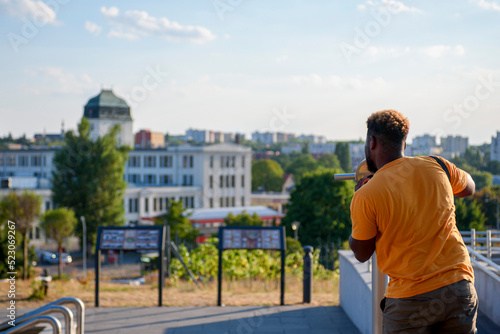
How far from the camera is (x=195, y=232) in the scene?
44188mm

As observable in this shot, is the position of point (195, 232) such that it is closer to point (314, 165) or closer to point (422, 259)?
point (422, 259)

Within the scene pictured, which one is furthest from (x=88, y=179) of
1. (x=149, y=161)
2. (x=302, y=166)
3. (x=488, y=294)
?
(x=302, y=166)

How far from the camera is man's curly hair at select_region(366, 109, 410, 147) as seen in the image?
287 cm

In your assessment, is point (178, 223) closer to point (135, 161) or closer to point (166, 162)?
point (166, 162)

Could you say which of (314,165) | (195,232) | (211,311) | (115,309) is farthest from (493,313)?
(314,165)

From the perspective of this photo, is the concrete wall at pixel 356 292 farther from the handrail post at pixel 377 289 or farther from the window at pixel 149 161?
the window at pixel 149 161

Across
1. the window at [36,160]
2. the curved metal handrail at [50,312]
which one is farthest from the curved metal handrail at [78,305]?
the window at [36,160]

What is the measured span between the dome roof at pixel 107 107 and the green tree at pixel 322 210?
4245cm

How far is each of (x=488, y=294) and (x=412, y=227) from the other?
4689 millimetres

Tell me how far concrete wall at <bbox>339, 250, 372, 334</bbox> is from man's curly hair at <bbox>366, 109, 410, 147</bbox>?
4298 millimetres

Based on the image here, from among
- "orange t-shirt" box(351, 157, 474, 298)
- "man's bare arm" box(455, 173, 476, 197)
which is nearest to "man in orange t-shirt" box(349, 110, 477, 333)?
"orange t-shirt" box(351, 157, 474, 298)

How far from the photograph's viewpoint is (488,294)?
268 inches

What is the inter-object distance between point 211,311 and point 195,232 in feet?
117

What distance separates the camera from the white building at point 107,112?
76.1m
